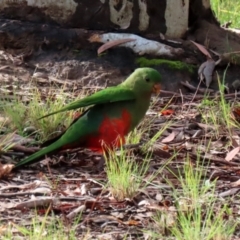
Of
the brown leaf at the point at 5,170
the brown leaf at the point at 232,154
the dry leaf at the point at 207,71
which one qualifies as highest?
the dry leaf at the point at 207,71

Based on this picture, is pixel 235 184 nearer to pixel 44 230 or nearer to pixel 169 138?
pixel 169 138

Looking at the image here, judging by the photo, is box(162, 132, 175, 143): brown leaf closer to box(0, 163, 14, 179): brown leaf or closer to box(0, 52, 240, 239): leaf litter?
box(0, 52, 240, 239): leaf litter

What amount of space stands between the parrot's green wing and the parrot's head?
0.05 metres

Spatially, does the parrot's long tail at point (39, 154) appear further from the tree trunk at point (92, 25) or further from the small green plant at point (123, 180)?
the tree trunk at point (92, 25)

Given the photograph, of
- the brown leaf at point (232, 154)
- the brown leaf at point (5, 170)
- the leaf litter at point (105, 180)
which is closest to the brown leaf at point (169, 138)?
the leaf litter at point (105, 180)

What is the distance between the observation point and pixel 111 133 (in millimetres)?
4090

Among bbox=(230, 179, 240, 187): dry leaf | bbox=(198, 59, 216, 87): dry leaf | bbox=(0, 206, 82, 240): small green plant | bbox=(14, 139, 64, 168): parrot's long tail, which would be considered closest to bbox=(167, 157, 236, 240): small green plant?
bbox=(230, 179, 240, 187): dry leaf

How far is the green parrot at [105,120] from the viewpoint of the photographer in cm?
407

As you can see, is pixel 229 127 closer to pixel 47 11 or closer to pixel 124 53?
pixel 124 53

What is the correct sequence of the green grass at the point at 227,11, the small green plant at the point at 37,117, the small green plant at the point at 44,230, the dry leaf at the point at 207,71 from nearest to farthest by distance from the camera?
1. the small green plant at the point at 44,230
2. the small green plant at the point at 37,117
3. the dry leaf at the point at 207,71
4. the green grass at the point at 227,11

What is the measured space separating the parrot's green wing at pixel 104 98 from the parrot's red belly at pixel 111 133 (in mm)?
85

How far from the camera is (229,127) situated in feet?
15.2

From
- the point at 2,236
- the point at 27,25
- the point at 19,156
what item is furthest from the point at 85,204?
the point at 27,25

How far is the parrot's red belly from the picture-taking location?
4.07 m
